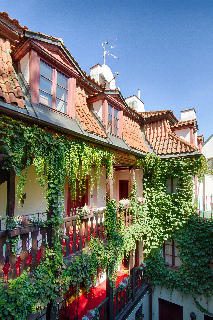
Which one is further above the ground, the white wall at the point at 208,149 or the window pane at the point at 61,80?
the window pane at the point at 61,80

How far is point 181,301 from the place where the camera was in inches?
338

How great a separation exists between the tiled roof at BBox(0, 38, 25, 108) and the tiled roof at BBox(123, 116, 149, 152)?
198 inches

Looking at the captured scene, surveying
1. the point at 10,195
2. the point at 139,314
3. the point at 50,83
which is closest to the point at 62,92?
the point at 50,83

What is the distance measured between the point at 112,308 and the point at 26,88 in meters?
7.93

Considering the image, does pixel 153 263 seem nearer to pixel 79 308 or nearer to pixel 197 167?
pixel 79 308

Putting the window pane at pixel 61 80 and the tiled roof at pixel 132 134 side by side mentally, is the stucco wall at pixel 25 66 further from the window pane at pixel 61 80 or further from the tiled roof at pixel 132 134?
the tiled roof at pixel 132 134

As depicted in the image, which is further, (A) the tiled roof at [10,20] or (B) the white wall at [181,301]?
(B) the white wall at [181,301]

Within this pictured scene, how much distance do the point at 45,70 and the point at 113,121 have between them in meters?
3.33

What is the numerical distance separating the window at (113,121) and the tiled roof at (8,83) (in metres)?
3.88

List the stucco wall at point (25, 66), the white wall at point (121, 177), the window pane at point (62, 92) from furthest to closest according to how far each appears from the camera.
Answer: the white wall at point (121, 177)
the window pane at point (62, 92)
the stucco wall at point (25, 66)

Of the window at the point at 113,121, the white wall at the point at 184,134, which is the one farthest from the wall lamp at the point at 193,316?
the window at the point at 113,121

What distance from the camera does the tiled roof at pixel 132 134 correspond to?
327 inches

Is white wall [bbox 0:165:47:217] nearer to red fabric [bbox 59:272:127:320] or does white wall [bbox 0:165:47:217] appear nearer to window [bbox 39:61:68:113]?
window [bbox 39:61:68:113]

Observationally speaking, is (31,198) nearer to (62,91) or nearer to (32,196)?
(32,196)
